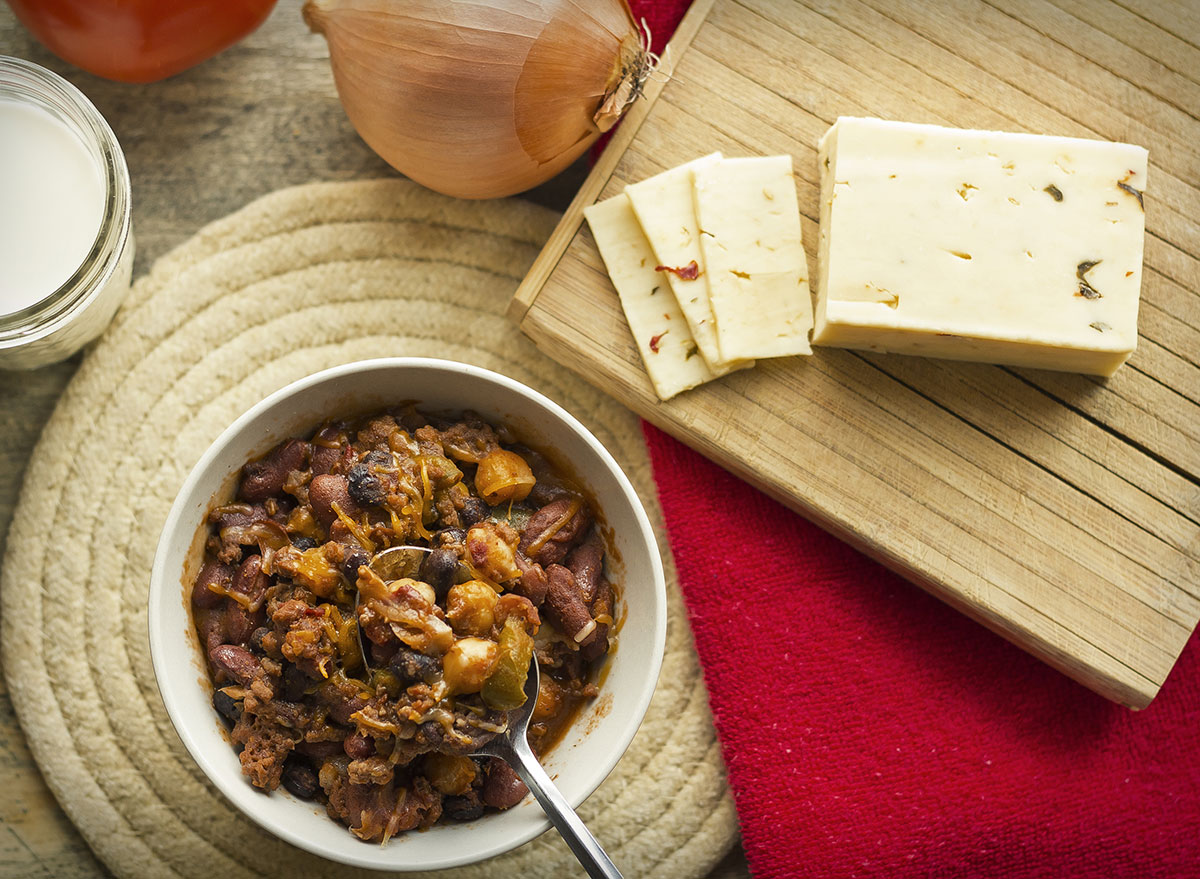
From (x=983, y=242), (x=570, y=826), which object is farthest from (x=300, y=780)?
(x=983, y=242)

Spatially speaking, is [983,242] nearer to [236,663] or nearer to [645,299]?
[645,299]

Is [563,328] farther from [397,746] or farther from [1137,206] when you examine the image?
[1137,206]

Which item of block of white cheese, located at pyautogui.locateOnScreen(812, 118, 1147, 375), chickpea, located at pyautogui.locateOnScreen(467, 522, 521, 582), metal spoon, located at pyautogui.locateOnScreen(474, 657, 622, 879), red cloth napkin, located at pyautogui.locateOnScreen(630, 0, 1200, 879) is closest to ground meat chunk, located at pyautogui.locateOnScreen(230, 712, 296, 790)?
metal spoon, located at pyautogui.locateOnScreen(474, 657, 622, 879)

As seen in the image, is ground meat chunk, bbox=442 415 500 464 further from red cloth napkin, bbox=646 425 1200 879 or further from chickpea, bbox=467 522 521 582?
red cloth napkin, bbox=646 425 1200 879

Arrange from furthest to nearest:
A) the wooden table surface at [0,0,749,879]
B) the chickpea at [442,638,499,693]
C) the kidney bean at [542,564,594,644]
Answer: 1. the wooden table surface at [0,0,749,879]
2. the kidney bean at [542,564,594,644]
3. the chickpea at [442,638,499,693]

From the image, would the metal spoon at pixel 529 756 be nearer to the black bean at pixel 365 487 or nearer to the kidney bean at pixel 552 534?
the black bean at pixel 365 487
